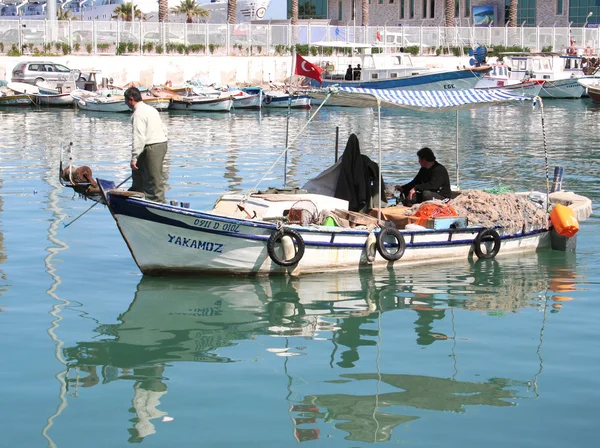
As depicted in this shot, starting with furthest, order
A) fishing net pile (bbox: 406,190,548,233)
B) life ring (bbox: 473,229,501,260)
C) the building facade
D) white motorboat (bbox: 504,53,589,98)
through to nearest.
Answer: the building facade → white motorboat (bbox: 504,53,589,98) → fishing net pile (bbox: 406,190,548,233) → life ring (bbox: 473,229,501,260)

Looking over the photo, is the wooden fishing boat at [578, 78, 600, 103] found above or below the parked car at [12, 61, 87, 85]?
below

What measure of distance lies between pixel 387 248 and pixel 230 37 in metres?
47.5

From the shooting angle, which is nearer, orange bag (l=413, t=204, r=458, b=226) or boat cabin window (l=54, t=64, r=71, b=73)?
orange bag (l=413, t=204, r=458, b=226)

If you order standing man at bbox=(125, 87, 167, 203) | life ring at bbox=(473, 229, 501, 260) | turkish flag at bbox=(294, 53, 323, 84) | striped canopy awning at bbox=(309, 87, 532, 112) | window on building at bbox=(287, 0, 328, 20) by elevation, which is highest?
window on building at bbox=(287, 0, 328, 20)

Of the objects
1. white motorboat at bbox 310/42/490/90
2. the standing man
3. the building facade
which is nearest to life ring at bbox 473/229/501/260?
the standing man

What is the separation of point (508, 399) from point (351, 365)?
1761mm

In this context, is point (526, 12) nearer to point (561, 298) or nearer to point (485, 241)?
point (485, 241)

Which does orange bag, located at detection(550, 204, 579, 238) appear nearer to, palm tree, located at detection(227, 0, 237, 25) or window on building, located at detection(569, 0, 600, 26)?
palm tree, located at detection(227, 0, 237, 25)

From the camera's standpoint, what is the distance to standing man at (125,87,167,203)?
13.5 metres

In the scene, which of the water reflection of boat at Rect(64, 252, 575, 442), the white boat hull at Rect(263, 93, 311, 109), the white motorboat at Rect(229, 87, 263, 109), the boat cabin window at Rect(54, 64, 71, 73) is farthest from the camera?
the boat cabin window at Rect(54, 64, 71, 73)

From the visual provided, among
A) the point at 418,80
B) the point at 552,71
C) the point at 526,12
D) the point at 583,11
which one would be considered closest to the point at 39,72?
the point at 418,80

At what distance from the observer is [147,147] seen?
13.6 meters

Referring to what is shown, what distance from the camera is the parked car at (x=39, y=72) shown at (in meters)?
49.2

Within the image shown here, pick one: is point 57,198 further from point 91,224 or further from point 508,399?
point 508,399
